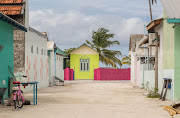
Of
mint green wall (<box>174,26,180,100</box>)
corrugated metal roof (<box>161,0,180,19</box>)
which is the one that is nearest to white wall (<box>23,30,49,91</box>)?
corrugated metal roof (<box>161,0,180,19</box>)

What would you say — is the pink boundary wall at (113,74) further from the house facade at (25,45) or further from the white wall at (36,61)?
the house facade at (25,45)

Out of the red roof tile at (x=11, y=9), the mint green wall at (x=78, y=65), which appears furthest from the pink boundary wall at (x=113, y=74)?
the red roof tile at (x=11, y=9)

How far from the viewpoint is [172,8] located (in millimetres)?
12578

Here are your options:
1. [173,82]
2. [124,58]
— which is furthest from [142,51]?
[124,58]

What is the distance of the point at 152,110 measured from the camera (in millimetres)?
10508

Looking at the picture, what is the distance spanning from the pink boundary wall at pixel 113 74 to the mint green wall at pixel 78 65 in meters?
2.52

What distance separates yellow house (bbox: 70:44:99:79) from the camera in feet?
151

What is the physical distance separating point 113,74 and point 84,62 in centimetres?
543

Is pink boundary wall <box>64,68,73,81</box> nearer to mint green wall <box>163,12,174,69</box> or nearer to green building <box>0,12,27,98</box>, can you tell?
green building <box>0,12,27,98</box>

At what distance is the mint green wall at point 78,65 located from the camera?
4603cm

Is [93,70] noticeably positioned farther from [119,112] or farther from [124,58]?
[119,112]

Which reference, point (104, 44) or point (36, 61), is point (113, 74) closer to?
point (104, 44)

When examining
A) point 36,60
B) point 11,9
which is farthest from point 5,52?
point 36,60

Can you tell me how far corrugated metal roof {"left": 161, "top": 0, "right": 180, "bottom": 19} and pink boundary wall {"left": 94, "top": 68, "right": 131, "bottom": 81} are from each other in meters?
30.5
